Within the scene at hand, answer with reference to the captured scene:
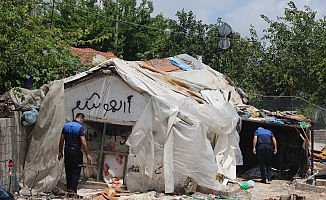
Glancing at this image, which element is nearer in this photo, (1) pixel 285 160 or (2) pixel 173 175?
(2) pixel 173 175

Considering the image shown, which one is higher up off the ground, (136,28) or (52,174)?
(136,28)

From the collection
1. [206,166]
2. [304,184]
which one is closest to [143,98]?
[206,166]

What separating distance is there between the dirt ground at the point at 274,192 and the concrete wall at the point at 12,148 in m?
4.60

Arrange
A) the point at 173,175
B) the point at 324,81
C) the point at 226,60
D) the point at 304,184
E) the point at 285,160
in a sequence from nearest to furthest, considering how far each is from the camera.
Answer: the point at 173,175 → the point at 304,184 → the point at 285,160 → the point at 324,81 → the point at 226,60

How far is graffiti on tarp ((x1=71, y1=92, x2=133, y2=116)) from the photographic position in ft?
34.7

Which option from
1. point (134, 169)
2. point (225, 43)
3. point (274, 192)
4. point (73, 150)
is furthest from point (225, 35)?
point (73, 150)

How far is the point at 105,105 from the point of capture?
10703 millimetres

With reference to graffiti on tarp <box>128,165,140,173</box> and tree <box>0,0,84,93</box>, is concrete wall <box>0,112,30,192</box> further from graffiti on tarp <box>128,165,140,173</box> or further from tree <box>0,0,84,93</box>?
graffiti on tarp <box>128,165,140,173</box>

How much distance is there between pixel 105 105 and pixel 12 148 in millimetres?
2122

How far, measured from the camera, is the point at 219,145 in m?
12.0

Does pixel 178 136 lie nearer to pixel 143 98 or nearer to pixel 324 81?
pixel 143 98

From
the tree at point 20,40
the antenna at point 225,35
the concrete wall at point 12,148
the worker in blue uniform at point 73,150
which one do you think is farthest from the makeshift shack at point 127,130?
the antenna at point 225,35

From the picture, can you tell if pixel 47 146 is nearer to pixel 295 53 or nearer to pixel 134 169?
pixel 134 169

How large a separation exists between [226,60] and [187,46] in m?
2.82
